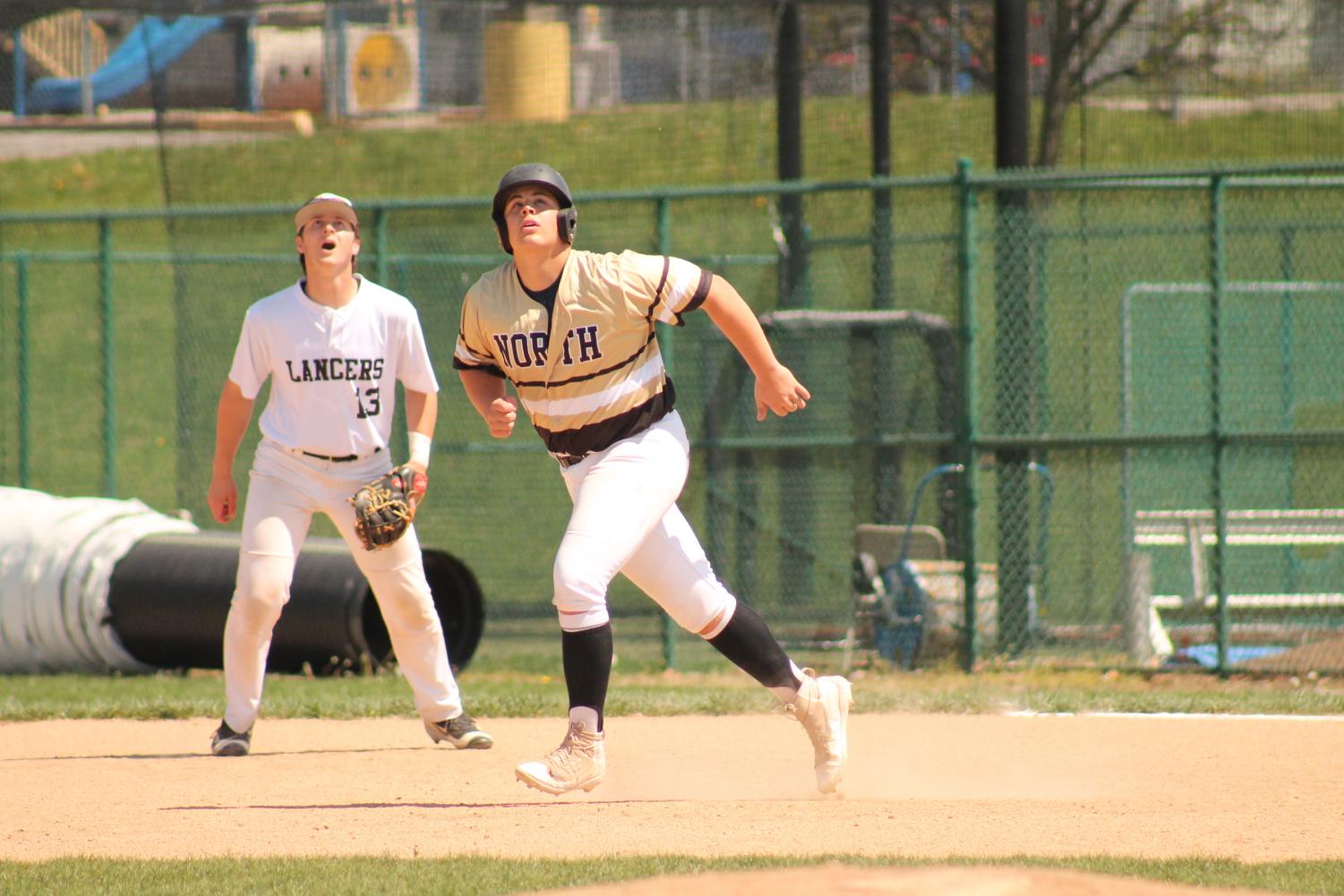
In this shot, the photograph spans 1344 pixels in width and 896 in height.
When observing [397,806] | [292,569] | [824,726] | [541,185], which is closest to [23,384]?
[292,569]

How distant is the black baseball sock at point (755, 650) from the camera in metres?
5.30

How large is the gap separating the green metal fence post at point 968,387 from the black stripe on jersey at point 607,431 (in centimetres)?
418

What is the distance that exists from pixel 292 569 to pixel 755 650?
202 centimetres

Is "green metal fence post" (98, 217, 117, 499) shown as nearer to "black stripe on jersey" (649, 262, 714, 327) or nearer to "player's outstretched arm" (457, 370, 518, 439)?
"player's outstretched arm" (457, 370, 518, 439)

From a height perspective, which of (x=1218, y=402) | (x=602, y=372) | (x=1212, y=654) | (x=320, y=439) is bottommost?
(x=1212, y=654)

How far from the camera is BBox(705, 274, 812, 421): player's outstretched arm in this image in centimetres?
521

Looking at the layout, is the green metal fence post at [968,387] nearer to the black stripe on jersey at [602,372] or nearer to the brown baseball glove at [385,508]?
the brown baseball glove at [385,508]

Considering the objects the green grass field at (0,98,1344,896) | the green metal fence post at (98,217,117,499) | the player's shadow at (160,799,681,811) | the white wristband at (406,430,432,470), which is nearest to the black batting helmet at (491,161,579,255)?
the white wristband at (406,430,432,470)

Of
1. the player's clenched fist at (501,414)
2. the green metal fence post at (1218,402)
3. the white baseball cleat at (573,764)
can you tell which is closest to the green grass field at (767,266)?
the green metal fence post at (1218,402)

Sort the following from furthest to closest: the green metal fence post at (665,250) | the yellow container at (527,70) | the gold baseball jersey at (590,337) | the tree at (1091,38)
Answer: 1. the yellow container at (527,70)
2. the tree at (1091,38)
3. the green metal fence post at (665,250)
4. the gold baseball jersey at (590,337)

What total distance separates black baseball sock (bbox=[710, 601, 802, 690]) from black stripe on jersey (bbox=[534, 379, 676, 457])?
67 centimetres

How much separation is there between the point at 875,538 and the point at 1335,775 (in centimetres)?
428

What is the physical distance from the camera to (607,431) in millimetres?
5273

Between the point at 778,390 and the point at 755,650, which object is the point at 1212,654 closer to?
the point at 755,650
